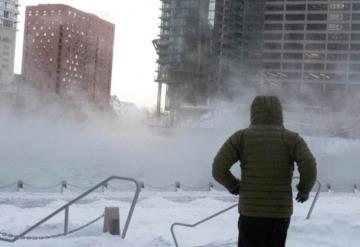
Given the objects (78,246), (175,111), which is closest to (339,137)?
(175,111)

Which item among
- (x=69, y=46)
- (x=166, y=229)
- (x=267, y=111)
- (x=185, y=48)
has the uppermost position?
(x=185, y=48)

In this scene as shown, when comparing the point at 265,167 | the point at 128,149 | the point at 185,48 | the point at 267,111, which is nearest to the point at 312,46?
the point at 185,48

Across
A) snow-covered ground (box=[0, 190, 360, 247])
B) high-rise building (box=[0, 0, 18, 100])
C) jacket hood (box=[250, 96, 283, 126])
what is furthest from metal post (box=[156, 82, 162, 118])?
jacket hood (box=[250, 96, 283, 126])

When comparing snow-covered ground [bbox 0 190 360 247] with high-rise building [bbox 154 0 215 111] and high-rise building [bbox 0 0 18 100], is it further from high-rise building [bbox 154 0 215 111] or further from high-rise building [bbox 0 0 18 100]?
high-rise building [bbox 154 0 215 111]

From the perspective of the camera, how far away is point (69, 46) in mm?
18672

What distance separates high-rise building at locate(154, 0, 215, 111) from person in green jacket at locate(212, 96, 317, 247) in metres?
16.8

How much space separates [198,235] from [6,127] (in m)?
30.7

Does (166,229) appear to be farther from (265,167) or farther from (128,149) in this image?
(128,149)

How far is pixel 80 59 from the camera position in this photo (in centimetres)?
1867

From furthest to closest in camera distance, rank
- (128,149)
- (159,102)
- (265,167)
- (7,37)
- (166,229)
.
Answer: (128,149), (159,102), (7,37), (166,229), (265,167)

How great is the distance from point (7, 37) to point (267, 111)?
1604cm

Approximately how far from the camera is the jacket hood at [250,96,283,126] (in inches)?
120

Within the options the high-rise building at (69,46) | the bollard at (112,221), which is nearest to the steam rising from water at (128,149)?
the high-rise building at (69,46)

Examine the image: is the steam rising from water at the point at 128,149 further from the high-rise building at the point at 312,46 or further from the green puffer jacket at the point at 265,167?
the green puffer jacket at the point at 265,167
